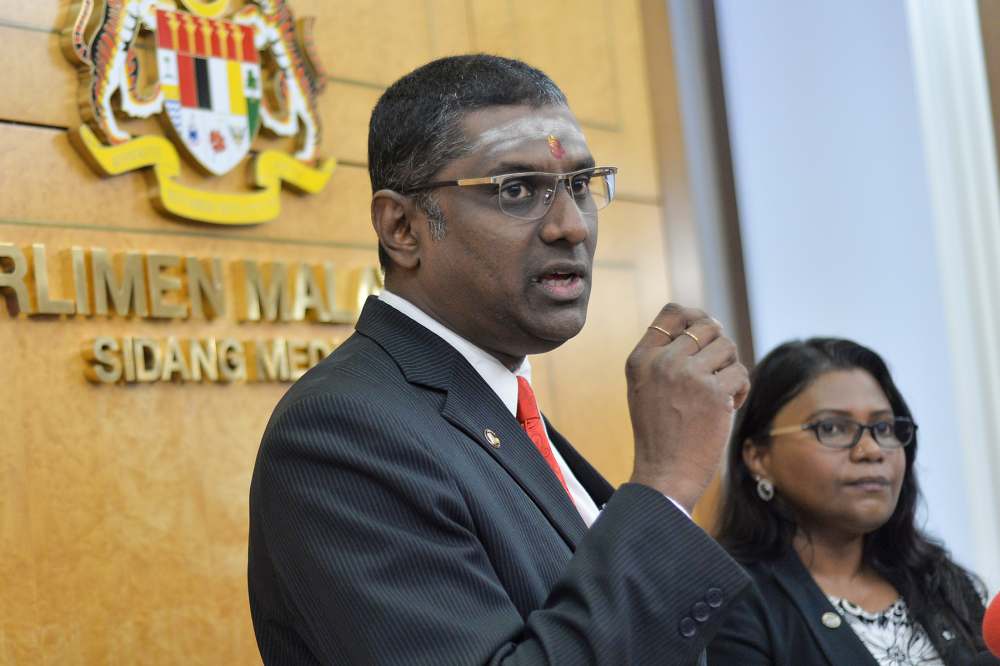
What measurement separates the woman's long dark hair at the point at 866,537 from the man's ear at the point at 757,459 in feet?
0.04

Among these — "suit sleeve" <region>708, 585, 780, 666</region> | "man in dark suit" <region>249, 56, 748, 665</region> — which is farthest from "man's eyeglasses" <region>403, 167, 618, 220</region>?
"suit sleeve" <region>708, 585, 780, 666</region>

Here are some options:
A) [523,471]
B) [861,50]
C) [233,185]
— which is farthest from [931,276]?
[523,471]

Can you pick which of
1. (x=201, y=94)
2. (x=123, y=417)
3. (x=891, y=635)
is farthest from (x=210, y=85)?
(x=891, y=635)

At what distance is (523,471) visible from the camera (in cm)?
184

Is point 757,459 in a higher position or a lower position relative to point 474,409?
lower

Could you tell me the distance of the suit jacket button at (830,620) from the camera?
2980 mm

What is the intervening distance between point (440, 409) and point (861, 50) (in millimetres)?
3922

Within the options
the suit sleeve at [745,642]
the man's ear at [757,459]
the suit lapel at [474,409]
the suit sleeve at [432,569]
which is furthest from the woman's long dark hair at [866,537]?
the suit sleeve at [432,569]

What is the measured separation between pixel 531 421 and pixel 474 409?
0.54 feet

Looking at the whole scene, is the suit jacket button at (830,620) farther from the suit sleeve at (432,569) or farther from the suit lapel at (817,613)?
the suit sleeve at (432,569)

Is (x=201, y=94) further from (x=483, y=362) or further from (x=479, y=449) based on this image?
(x=479, y=449)

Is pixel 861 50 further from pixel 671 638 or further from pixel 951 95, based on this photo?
pixel 671 638

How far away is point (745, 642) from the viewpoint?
2953 mm

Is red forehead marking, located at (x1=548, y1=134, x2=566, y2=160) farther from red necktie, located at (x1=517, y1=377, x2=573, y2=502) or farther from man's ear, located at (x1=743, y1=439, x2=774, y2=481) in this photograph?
man's ear, located at (x1=743, y1=439, x2=774, y2=481)
